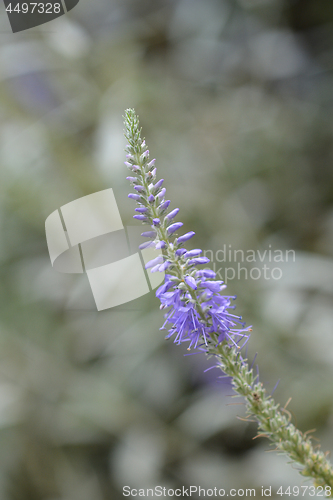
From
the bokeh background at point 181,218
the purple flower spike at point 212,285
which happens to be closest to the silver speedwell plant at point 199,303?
the purple flower spike at point 212,285

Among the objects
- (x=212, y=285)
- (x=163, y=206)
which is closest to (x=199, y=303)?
(x=212, y=285)

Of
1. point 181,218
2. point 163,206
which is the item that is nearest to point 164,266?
point 163,206

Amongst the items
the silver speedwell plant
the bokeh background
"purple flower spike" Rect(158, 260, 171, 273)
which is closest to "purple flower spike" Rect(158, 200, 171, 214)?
the silver speedwell plant

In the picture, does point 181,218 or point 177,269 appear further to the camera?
point 181,218

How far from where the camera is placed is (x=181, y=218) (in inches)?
105

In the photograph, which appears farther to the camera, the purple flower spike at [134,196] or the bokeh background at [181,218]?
the bokeh background at [181,218]

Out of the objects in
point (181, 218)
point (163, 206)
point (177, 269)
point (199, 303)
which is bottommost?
point (199, 303)

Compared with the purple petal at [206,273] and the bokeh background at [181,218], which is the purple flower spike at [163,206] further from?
the bokeh background at [181,218]

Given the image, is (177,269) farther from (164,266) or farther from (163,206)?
(163,206)

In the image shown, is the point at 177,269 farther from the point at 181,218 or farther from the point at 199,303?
the point at 181,218

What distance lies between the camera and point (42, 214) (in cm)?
255

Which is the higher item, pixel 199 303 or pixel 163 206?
pixel 163 206

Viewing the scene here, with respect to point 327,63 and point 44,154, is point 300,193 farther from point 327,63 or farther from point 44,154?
point 44,154

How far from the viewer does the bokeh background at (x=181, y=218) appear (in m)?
2.40
